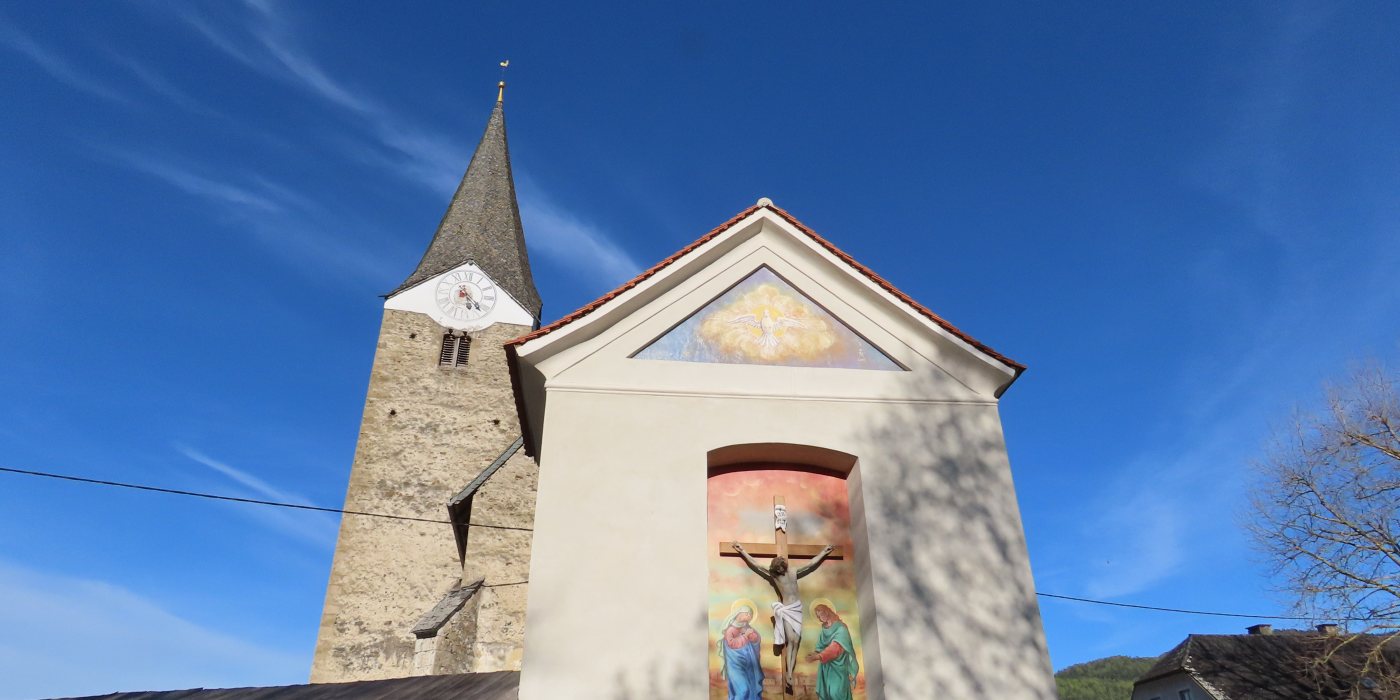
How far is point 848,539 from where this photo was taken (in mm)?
8180

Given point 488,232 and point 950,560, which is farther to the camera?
point 488,232

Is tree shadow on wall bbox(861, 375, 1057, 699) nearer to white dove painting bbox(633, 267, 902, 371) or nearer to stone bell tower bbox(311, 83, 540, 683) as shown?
white dove painting bbox(633, 267, 902, 371)

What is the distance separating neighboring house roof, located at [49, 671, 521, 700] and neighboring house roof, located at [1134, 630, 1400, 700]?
20.0 m

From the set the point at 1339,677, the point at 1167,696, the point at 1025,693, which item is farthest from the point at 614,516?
the point at 1167,696

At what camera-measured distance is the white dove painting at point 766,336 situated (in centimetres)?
857

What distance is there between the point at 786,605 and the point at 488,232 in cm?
2712

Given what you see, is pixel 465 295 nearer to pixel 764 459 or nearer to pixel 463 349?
pixel 463 349

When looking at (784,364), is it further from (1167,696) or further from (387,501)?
(1167,696)

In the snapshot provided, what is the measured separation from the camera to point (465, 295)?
95.5ft

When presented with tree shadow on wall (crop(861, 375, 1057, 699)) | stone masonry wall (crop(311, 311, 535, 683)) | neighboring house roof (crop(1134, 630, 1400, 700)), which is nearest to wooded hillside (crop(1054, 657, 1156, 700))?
neighboring house roof (crop(1134, 630, 1400, 700))

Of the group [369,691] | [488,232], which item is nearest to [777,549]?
[369,691]

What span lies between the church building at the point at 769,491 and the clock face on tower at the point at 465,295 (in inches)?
765

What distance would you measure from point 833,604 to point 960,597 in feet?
3.63

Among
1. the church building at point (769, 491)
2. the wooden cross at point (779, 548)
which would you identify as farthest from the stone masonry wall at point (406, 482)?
the wooden cross at point (779, 548)
